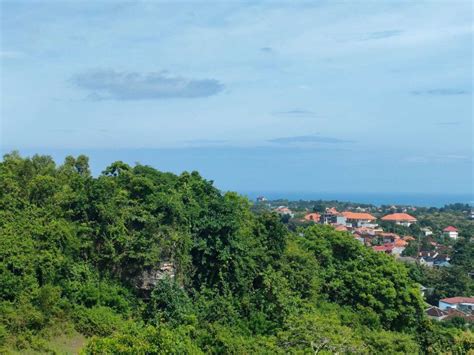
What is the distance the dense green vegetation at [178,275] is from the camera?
12.5m

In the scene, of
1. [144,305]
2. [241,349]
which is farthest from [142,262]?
[241,349]

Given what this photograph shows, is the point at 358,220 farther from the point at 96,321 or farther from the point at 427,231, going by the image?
the point at 96,321

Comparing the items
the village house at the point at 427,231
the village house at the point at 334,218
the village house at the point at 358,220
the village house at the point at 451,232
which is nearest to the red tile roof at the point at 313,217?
the village house at the point at 334,218

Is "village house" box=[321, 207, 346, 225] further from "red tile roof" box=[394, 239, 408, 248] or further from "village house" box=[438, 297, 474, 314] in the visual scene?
"village house" box=[438, 297, 474, 314]

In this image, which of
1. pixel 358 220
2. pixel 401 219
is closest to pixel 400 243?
pixel 358 220

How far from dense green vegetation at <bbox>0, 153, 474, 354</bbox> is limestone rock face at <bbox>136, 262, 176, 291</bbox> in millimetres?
25

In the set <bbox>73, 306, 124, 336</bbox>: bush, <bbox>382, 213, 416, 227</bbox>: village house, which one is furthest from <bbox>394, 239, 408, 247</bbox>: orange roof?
<bbox>73, 306, 124, 336</bbox>: bush

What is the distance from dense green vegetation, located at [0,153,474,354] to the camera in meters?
12.5

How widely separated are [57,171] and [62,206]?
202 cm

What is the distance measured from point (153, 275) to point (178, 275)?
643 millimetres

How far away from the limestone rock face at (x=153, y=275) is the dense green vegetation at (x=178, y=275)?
1.0 inches

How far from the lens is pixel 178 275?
14359 mm

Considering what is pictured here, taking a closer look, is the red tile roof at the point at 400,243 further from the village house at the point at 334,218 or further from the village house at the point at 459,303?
the village house at the point at 334,218

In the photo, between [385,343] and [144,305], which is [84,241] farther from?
[385,343]
